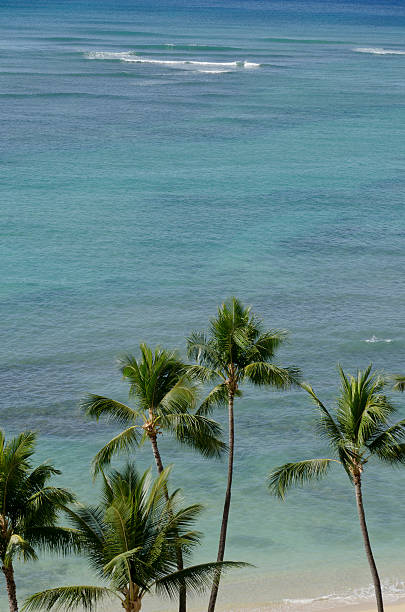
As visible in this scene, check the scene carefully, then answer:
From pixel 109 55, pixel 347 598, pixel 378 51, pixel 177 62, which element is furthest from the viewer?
pixel 378 51

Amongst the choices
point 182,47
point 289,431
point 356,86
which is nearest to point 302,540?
point 289,431

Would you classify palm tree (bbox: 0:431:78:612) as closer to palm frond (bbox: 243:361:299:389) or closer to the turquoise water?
palm frond (bbox: 243:361:299:389)

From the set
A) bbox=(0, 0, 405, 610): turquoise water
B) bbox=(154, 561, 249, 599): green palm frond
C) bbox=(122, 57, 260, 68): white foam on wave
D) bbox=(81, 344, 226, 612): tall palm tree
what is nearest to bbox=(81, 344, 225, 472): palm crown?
bbox=(81, 344, 226, 612): tall palm tree

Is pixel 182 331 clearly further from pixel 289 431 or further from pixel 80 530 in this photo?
pixel 80 530

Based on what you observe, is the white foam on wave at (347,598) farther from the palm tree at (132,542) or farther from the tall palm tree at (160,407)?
the palm tree at (132,542)

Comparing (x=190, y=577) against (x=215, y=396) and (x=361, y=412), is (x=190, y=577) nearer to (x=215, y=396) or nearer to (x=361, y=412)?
(x=361, y=412)

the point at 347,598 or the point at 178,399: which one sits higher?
the point at 178,399

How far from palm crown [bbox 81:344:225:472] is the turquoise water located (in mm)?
7263

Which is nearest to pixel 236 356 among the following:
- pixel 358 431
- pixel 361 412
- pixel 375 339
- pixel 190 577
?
pixel 361 412

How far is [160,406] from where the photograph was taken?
21516 millimetres

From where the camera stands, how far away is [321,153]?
248ft

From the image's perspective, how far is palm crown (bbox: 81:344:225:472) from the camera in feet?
70.1

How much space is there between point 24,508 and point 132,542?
2579 millimetres

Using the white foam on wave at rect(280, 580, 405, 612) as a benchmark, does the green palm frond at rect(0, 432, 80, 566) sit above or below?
above
